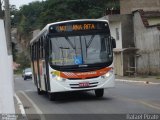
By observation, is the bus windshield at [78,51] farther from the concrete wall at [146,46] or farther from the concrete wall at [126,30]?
the concrete wall at [126,30]

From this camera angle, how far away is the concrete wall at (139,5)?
2344 inches

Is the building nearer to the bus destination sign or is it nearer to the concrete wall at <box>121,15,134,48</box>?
the concrete wall at <box>121,15,134,48</box>

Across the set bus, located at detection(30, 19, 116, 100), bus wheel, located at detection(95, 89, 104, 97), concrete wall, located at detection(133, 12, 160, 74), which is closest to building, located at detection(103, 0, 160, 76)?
concrete wall, located at detection(133, 12, 160, 74)

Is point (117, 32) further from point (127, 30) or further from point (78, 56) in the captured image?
point (78, 56)

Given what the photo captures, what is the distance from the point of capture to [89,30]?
787 inches

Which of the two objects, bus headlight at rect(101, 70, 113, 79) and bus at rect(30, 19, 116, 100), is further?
bus headlight at rect(101, 70, 113, 79)

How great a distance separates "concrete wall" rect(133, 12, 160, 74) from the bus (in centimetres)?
2138

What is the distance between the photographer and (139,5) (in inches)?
2391

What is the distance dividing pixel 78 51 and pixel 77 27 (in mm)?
1021

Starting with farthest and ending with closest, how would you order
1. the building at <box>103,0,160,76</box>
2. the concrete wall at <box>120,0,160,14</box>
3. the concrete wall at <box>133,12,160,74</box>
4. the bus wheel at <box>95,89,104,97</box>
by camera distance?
the concrete wall at <box>120,0,160,14</box> < the building at <box>103,0,160,76</box> < the concrete wall at <box>133,12,160,74</box> < the bus wheel at <box>95,89,104,97</box>

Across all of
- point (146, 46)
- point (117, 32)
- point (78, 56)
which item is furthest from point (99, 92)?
point (117, 32)

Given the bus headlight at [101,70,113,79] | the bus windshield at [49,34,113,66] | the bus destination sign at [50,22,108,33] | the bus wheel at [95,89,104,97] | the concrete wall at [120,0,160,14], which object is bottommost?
the bus wheel at [95,89,104,97]

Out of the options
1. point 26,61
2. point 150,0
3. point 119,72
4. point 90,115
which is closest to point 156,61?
point 119,72

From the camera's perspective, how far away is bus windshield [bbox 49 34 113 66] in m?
19.6
